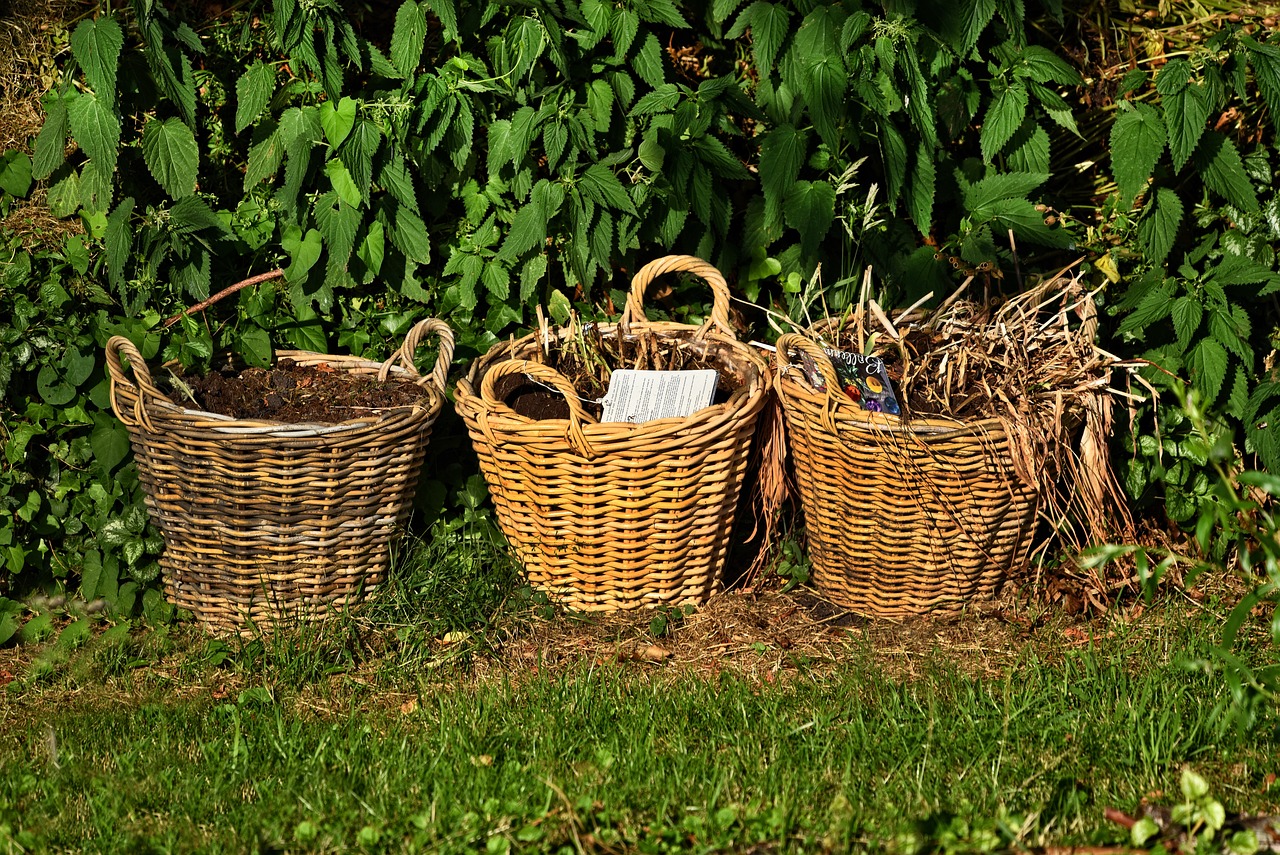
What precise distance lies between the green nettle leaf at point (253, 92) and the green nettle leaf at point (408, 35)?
0.34 meters

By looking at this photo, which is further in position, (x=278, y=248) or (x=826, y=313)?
(x=278, y=248)

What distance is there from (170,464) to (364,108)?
1.06m

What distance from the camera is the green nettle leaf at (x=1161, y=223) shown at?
3.36 metres

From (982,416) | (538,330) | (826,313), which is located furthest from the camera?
(538,330)

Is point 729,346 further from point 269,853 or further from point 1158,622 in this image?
point 269,853

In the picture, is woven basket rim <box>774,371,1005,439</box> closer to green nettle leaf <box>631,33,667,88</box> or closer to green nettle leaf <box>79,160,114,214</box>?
green nettle leaf <box>631,33,667,88</box>

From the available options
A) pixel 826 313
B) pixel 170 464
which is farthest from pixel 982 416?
pixel 170 464

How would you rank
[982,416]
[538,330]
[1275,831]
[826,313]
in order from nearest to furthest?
[1275,831] → [982,416] → [826,313] → [538,330]

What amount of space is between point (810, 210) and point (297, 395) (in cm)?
143

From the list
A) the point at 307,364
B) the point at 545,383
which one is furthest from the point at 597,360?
the point at 307,364

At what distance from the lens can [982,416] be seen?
3.07m

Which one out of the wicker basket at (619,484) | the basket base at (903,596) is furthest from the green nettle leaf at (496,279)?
the basket base at (903,596)

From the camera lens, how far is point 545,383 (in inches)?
132

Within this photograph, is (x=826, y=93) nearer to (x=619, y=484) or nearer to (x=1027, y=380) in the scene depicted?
(x=1027, y=380)
